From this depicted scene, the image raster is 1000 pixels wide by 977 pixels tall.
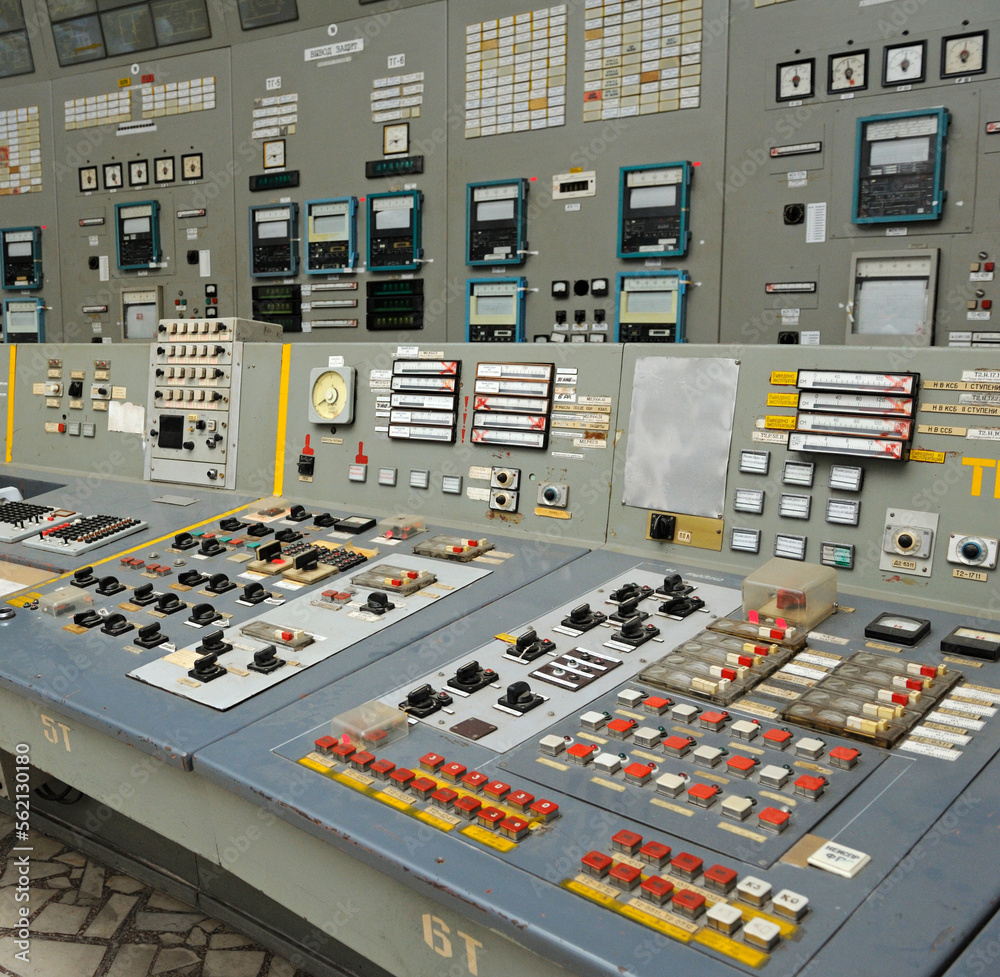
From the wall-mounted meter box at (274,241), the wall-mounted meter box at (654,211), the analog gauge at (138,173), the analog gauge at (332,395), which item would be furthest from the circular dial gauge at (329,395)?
the analog gauge at (138,173)

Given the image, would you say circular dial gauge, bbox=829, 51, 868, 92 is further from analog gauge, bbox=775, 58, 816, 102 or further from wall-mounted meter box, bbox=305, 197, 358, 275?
wall-mounted meter box, bbox=305, 197, 358, 275

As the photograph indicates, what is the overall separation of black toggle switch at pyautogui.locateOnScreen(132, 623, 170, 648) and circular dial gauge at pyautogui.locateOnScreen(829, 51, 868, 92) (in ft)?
10.2

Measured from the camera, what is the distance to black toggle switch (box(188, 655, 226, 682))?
1.48 metres

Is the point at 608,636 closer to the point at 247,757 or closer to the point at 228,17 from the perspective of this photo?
the point at 247,757

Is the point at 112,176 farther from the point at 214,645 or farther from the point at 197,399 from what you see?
the point at 214,645

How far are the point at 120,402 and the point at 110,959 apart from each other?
1.65 m

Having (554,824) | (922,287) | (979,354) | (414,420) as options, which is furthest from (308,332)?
(554,824)

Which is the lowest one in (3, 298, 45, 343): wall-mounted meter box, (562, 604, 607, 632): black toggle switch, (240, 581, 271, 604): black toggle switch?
(240, 581, 271, 604): black toggle switch

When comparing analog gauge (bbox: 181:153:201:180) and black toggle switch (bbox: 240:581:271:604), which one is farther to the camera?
analog gauge (bbox: 181:153:201:180)

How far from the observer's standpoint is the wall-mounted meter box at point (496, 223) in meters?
4.03

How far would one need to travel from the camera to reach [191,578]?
6.32ft

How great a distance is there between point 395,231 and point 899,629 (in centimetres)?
347

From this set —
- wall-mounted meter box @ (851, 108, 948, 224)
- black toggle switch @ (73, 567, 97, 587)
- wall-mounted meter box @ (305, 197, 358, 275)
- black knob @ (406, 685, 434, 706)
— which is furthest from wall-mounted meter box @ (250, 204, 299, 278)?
black knob @ (406, 685, 434, 706)

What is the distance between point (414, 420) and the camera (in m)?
2.29
